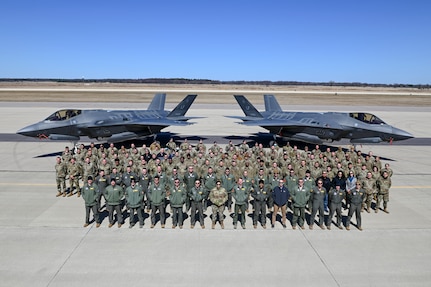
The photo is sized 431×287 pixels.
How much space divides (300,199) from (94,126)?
1243 cm

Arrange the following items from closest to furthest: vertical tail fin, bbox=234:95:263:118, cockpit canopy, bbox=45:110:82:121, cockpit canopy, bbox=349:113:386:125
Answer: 1. cockpit canopy, bbox=45:110:82:121
2. cockpit canopy, bbox=349:113:386:125
3. vertical tail fin, bbox=234:95:263:118

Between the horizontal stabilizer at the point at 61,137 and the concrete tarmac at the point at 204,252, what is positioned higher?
the horizontal stabilizer at the point at 61,137

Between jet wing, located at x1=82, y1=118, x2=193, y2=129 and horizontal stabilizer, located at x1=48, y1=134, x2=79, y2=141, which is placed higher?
jet wing, located at x1=82, y1=118, x2=193, y2=129

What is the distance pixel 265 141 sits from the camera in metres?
20.6

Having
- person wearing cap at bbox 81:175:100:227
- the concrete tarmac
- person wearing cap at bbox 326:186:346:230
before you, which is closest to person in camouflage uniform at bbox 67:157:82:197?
the concrete tarmac

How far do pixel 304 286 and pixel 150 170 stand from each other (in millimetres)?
6305

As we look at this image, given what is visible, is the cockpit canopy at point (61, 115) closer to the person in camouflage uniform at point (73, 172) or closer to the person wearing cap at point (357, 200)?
the person in camouflage uniform at point (73, 172)

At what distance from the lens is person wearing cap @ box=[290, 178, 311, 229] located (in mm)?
7762

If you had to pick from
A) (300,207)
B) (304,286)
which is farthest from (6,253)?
(300,207)

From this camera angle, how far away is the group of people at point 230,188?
782 centimetres

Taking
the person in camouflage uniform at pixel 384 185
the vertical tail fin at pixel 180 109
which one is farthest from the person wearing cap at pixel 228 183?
the vertical tail fin at pixel 180 109

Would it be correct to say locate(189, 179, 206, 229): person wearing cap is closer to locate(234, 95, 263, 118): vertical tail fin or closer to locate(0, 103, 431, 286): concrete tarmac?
locate(0, 103, 431, 286): concrete tarmac

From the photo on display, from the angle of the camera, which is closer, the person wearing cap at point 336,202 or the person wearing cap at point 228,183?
the person wearing cap at point 336,202

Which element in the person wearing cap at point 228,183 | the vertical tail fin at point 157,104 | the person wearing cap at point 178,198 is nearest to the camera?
the person wearing cap at point 178,198
